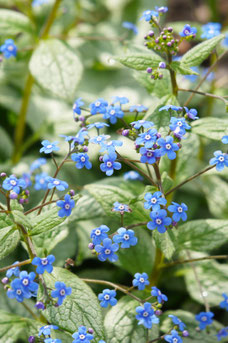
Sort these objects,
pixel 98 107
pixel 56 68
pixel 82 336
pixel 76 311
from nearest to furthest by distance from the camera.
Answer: pixel 82 336 → pixel 76 311 → pixel 98 107 → pixel 56 68

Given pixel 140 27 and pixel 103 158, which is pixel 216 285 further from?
pixel 140 27

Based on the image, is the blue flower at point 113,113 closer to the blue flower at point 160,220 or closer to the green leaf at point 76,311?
the blue flower at point 160,220

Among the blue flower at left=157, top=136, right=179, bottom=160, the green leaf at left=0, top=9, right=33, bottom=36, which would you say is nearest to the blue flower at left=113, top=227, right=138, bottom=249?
the blue flower at left=157, top=136, right=179, bottom=160

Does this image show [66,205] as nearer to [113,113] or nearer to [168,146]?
[168,146]

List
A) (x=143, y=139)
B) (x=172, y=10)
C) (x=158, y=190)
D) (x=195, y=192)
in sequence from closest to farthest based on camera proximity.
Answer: (x=143, y=139)
(x=158, y=190)
(x=195, y=192)
(x=172, y=10)

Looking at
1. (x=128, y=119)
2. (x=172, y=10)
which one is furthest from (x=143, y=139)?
(x=172, y=10)

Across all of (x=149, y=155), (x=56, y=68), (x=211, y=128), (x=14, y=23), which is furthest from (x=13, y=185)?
(x=14, y=23)

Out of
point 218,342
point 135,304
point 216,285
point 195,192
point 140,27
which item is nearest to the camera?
point 135,304

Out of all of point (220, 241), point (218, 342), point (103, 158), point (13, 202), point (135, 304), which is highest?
point (103, 158)
